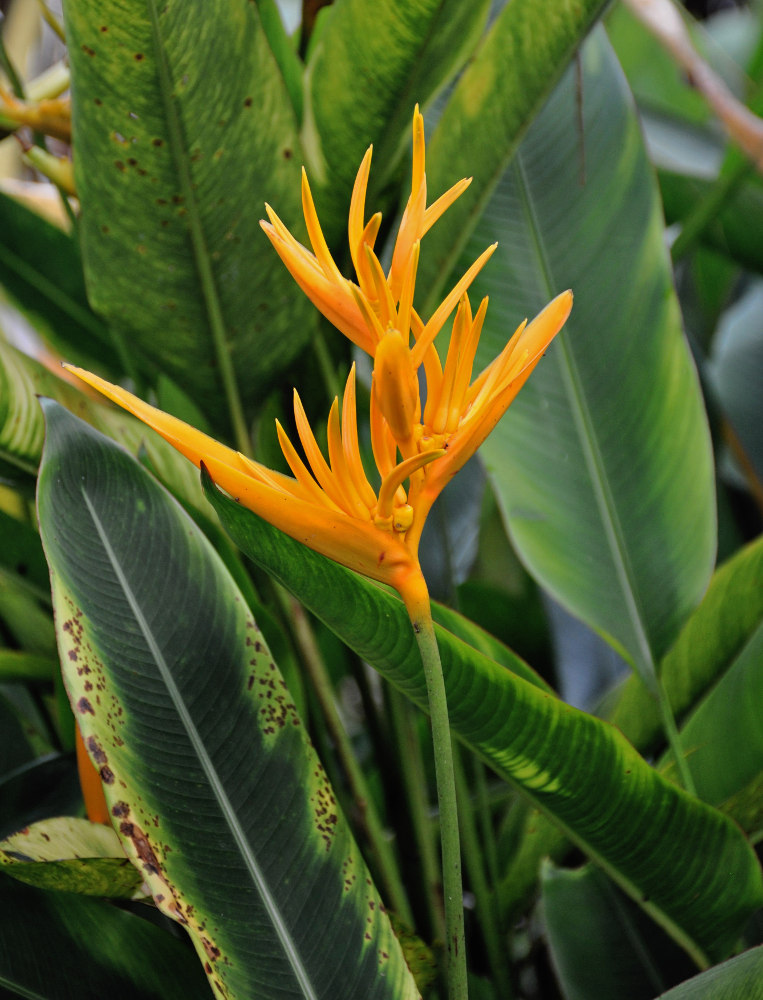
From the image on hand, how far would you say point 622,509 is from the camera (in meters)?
0.51

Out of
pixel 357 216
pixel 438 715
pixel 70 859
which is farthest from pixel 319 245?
pixel 70 859

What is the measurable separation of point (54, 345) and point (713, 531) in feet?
1.64

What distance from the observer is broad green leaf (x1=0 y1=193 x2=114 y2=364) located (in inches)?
23.7

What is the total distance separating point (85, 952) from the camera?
0.39 m

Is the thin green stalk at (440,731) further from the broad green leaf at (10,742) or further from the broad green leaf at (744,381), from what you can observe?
the broad green leaf at (744,381)

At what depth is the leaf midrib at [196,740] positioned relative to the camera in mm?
348

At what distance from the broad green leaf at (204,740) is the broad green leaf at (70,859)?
0.10 ft

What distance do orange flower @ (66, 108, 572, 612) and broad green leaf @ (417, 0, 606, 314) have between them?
0.21m

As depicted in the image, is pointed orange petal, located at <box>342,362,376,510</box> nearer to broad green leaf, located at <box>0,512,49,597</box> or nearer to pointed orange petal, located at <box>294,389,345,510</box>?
pointed orange petal, located at <box>294,389,345,510</box>

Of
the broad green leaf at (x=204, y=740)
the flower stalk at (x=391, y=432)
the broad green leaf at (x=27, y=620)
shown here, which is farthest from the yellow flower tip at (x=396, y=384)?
the broad green leaf at (x=27, y=620)

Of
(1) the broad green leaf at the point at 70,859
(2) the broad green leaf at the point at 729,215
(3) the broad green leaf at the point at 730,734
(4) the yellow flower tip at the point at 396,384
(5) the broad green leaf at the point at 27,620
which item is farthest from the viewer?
(2) the broad green leaf at the point at 729,215

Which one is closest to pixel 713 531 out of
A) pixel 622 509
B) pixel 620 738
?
pixel 622 509

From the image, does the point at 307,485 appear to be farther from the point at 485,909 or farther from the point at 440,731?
the point at 485,909

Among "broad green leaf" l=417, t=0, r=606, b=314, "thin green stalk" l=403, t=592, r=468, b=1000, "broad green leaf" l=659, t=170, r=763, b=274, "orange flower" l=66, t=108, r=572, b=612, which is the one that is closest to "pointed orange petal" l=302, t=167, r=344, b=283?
"orange flower" l=66, t=108, r=572, b=612
